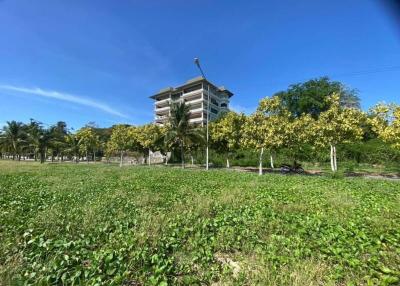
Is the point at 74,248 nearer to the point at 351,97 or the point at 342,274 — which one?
the point at 342,274

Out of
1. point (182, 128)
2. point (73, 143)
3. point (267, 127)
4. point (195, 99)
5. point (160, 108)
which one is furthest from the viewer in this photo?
point (160, 108)

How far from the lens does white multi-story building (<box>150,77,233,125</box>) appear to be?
7688cm

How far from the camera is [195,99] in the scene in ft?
263

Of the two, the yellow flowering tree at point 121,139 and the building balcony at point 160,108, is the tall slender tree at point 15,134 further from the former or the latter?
the building balcony at point 160,108

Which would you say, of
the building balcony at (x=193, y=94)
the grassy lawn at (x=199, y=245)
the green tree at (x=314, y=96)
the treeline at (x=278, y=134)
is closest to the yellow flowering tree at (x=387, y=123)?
the treeline at (x=278, y=134)

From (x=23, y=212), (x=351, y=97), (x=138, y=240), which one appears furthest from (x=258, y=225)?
(x=351, y=97)

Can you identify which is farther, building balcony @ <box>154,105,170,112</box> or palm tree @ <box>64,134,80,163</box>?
building balcony @ <box>154,105,170,112</box>

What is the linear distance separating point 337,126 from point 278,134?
5.08 meters

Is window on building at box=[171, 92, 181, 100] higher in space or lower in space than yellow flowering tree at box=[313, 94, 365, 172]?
higher

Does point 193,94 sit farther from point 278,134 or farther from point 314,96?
point 278,134

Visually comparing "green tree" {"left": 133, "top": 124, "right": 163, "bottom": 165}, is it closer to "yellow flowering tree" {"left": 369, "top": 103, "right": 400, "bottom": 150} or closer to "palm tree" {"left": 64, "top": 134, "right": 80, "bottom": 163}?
"palm tree" {"left": 64, "top": 134, "right": 80, "bottom": 163}

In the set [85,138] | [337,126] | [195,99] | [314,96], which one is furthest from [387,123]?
[195,99]

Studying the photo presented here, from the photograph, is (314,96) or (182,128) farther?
(314,96)

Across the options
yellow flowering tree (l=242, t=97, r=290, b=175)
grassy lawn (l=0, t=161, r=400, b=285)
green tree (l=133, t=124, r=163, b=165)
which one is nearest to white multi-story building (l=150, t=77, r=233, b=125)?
green tree (l=133, t=124, r=163, b=165)
